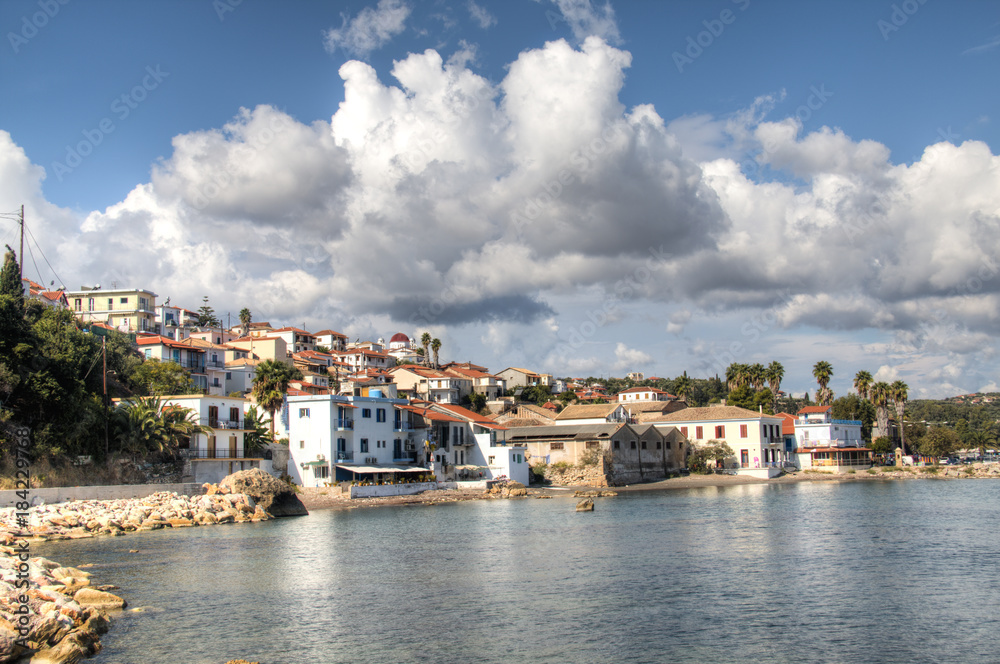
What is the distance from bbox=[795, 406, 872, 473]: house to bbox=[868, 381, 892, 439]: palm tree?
3384 mm

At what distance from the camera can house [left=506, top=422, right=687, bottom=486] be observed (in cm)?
8688

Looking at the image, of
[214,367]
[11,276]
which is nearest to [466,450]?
[214,367]

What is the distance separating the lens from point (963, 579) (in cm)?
2825

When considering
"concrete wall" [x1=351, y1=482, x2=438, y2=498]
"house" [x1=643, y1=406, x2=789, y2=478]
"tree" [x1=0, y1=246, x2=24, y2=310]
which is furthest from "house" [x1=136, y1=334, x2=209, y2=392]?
"house" [x1=643, y1=406, x2=789, y2=478]

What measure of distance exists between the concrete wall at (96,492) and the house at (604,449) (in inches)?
1704

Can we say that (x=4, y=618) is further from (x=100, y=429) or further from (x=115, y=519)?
(x=100, y=429)

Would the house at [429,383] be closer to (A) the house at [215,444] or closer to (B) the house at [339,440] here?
(B) the house at [339,440]

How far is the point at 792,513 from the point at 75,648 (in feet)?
154

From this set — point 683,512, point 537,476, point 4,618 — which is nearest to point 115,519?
point 4,618

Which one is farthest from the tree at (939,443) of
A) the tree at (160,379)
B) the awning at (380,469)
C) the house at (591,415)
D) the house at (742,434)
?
the tree at (160,379)

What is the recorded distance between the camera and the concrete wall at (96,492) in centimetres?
4447

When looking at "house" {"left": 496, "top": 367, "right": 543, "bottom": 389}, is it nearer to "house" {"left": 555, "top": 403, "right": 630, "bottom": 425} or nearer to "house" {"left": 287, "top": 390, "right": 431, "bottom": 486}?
"house" {"left": 555, "top": 403, "right": 630, "bottom": 425}

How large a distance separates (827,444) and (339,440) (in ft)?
235

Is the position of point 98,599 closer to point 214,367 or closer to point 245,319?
point 214,367
